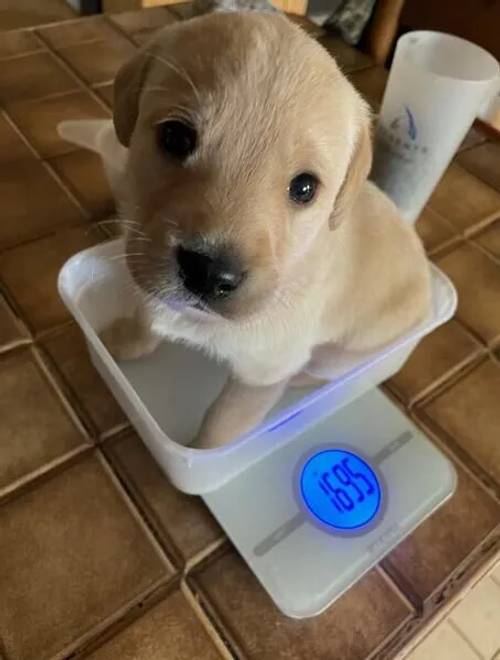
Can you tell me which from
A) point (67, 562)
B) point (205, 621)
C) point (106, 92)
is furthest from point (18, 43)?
point (205, 621)

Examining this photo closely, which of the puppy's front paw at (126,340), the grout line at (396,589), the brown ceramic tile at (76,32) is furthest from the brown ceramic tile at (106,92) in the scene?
the grout line at (396,589)

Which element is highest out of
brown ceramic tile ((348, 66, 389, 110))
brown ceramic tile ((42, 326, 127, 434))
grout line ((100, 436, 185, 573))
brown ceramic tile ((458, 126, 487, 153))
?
brown ceramic tile ((348, 66, 389, 110))

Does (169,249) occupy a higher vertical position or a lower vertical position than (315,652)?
higher

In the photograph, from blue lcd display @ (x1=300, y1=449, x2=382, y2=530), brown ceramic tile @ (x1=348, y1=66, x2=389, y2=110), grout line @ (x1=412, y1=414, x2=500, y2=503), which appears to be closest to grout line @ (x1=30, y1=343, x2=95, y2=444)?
blue lcd display @ (x1=300, y1=449, x2=382, y2=530)

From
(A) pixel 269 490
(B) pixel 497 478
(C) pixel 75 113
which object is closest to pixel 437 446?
(B) pixel 497 478

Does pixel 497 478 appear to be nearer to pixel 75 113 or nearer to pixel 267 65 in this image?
pixel 267 65

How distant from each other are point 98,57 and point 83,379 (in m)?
0.96

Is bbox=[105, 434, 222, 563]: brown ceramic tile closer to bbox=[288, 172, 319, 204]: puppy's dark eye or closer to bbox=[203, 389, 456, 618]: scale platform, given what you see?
bbox=[203, 389, 456, 618]: scale platform

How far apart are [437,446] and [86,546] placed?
586 mm

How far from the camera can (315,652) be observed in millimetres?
922

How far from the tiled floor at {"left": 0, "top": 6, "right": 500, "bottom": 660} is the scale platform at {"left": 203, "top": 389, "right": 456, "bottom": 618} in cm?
Answer: 3

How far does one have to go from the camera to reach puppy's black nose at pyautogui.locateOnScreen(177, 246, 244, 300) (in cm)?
67

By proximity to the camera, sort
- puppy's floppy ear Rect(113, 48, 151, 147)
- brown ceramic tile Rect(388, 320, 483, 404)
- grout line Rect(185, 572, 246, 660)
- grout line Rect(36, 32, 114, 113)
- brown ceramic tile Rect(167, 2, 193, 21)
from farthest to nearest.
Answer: brown ceramic tile Rect(167, 2, 193, 21) < grout line Rect(36, 32, 114, 113) < brown ceramic tile Rect(388, 320, 483, 404) < grout line Rect(185, 572, 246, 660) < puppy's floppy ear Rect(113, 48, 151, 147)

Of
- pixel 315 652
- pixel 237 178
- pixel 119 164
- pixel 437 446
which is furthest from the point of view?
pixel 119 164
